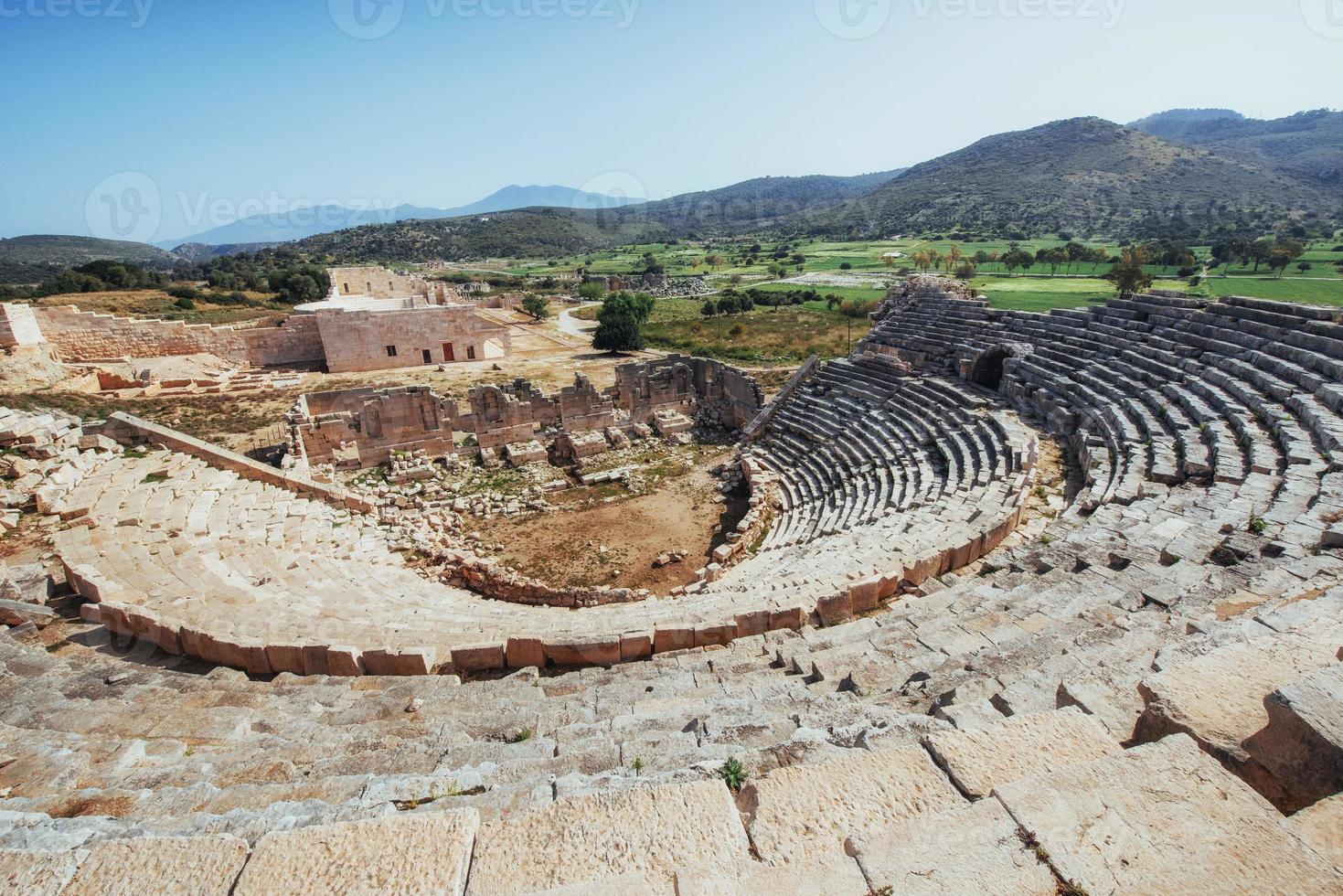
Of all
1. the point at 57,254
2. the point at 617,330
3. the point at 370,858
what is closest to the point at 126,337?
the point at 617,330

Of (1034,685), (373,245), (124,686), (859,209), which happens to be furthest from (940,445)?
(859,209)

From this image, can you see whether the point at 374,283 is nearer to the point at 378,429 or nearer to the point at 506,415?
the point at 378,429

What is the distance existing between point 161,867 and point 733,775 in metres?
3.28

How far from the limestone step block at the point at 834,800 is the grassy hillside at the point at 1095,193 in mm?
114527

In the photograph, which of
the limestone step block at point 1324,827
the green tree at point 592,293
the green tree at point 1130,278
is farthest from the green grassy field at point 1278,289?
the green tree at point 592,293

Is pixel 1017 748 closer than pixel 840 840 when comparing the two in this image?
No

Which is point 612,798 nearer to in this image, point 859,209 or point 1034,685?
point 1034,685

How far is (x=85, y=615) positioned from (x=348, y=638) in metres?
3.77

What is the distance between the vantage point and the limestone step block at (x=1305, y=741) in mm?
3252

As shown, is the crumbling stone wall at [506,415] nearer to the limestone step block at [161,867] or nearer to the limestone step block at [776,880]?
the limestone step block at [161,867]

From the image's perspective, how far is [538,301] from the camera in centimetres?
5516

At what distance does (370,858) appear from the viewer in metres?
3.21

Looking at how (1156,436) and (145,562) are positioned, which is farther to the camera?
(1156,436)

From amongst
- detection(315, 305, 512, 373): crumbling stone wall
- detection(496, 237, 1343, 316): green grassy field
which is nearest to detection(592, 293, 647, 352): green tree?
detection(315, 305, 512, 373): crumbling stone wall
